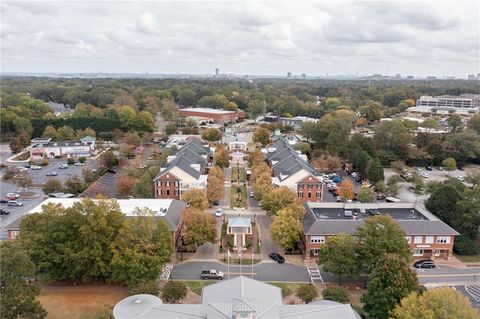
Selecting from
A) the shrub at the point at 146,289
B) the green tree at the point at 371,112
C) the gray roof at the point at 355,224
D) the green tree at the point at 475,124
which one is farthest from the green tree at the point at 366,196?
the green tree at the point at 371,112

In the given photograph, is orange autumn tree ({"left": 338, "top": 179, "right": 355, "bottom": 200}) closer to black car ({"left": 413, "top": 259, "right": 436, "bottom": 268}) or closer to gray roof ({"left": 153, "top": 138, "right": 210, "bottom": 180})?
black car ({"left": 413, "top": 259, "right": 436, "bottom": 268})

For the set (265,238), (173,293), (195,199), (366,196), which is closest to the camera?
(173,293)

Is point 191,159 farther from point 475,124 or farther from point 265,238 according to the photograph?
point 475,124

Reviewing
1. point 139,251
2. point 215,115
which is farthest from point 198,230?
point 215,115

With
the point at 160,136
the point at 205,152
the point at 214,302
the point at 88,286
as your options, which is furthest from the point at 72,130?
the point at 214,302

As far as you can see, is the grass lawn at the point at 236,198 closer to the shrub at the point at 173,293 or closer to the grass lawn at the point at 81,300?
the grass lawn at the point at 81,300
